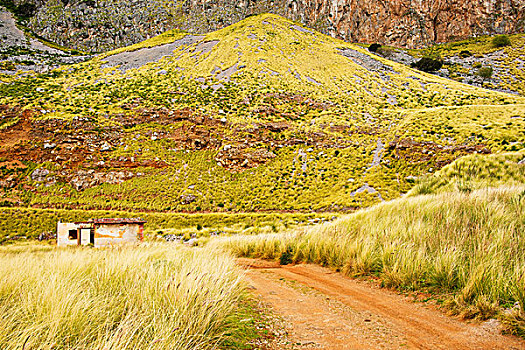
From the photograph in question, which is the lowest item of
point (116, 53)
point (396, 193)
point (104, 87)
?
point (396, 193)

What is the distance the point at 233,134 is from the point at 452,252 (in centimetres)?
3563

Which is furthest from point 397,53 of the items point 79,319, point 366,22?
point 79,319

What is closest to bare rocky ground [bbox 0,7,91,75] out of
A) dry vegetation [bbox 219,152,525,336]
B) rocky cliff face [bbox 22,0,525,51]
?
rocky cliff face [bbox 22,0,525,51]

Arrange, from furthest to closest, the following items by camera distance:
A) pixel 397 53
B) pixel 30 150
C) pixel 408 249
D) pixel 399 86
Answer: pixel 397 53, pixel 399 86, pixel 30 150, pixel 408 249

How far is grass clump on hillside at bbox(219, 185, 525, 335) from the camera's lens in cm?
327

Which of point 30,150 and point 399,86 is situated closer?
point 30,150

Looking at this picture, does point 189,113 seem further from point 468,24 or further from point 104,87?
Result: point 468,24

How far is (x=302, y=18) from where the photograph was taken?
309ft

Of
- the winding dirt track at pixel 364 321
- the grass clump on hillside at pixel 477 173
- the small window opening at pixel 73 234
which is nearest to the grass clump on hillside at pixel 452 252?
the winding dirt track at pixel 364 321

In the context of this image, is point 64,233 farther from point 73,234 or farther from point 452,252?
point 452,252

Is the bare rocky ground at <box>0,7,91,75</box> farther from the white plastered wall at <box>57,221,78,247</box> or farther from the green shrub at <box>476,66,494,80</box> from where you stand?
the green shrub at <box>476,66,494,80</box>

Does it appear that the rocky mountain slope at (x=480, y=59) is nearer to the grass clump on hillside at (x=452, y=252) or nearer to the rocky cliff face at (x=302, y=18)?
the rocky cliff face at (x=302, y=18)

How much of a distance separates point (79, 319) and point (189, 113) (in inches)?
1601

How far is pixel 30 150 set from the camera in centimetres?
3581
